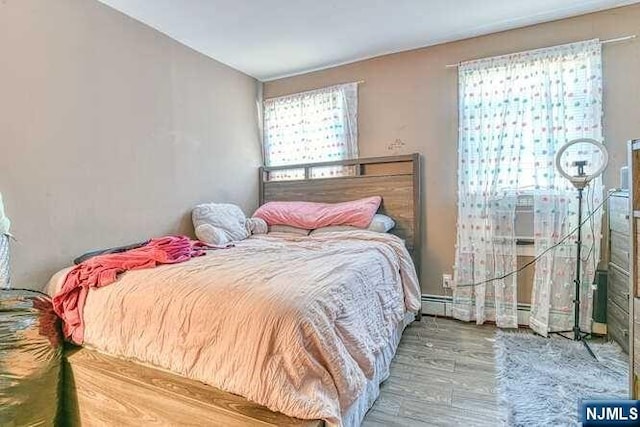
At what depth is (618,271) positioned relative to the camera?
221 cm

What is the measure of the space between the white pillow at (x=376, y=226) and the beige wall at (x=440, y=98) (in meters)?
0.40

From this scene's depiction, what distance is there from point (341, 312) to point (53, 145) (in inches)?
77.6

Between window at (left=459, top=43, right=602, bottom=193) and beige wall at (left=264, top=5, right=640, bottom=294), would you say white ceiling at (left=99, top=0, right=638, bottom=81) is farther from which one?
window at (left=459, top=43, right=602, bottom=193)

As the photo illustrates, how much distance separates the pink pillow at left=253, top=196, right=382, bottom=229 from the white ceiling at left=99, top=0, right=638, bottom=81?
1400 millimetres

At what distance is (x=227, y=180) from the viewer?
3307 mm

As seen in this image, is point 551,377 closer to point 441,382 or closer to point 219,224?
point 441,382

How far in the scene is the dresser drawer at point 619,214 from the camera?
2.06 meters

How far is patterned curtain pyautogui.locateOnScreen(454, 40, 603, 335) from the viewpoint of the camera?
7.98 feet

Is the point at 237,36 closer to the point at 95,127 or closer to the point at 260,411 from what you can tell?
the point at 95,127

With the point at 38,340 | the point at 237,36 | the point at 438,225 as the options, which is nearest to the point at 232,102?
the point at 237,36

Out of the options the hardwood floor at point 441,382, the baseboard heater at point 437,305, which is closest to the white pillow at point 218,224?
the hardwood floor at point 441,382

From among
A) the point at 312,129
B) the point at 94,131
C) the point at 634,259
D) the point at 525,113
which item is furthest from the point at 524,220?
the point at 94,131

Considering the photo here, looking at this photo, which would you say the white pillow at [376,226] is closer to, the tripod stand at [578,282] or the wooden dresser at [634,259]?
the tripod stand at [578,282]

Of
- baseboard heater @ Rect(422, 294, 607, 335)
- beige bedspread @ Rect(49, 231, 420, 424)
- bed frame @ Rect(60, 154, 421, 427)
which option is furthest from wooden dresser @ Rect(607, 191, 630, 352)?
bed frame @ Rect(60, 154, 421, 427)
